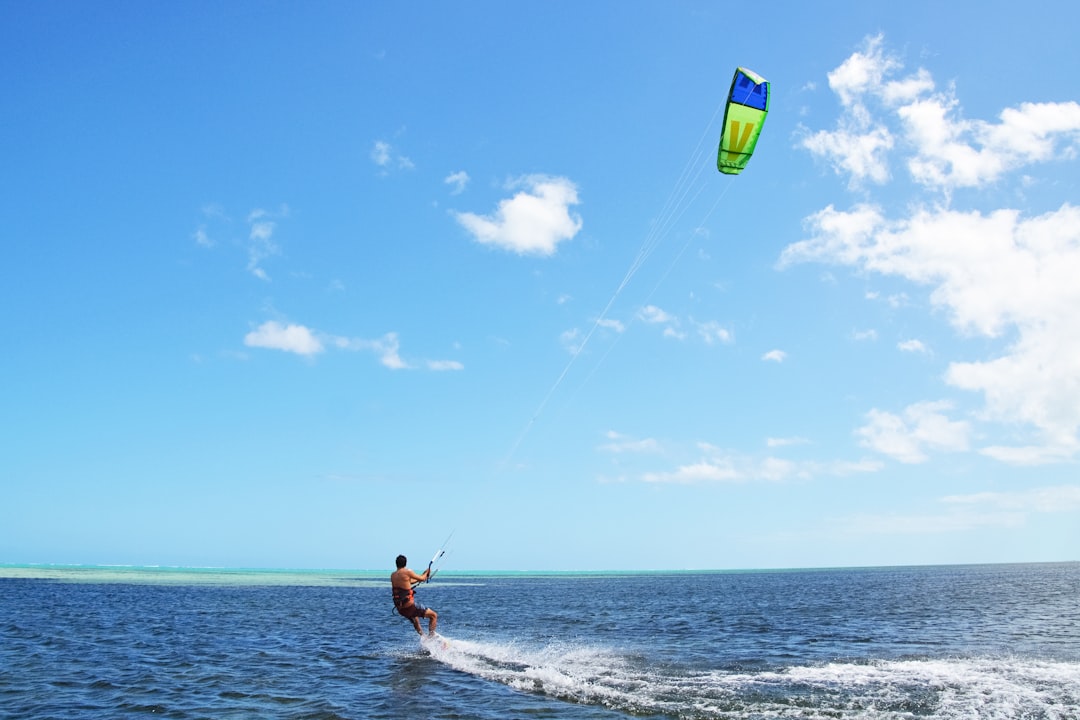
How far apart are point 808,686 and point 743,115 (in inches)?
520

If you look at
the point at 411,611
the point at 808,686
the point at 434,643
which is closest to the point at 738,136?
the point at 808,686

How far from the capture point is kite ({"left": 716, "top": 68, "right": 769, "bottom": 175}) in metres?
16.9

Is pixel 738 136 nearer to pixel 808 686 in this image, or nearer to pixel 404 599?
pixel 808 686

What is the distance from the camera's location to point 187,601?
144ft

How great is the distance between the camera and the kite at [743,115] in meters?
16.9

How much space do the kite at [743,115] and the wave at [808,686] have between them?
480 inches

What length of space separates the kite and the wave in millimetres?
12201

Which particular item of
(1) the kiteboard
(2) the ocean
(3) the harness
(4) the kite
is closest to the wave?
(2) the ocean

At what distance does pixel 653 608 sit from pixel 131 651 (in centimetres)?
2893

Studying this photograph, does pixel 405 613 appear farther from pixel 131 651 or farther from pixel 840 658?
pixel 840 658

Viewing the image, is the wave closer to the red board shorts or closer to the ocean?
the ocean

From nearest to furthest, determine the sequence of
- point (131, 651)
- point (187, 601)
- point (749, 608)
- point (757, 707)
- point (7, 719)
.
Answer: point (7, 719)
point (757, 707)
point (131, 651)
point (749, 608)
point (187, 601)

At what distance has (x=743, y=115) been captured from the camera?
17031 mm

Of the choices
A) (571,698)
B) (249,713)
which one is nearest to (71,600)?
(249,713)
